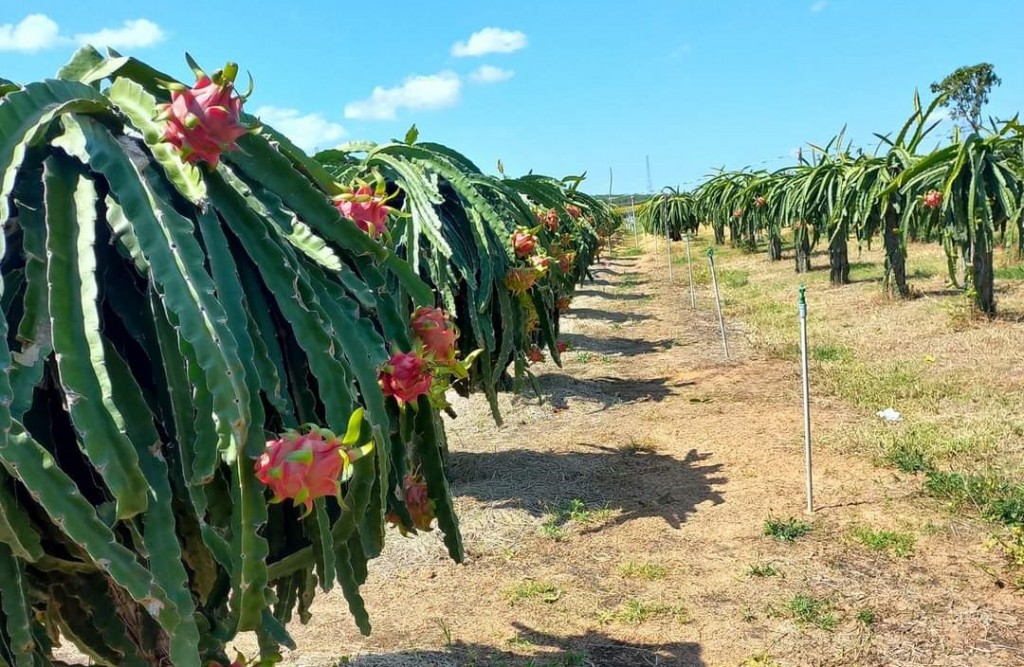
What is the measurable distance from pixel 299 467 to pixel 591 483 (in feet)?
14.1

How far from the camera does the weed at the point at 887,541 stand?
4172 mm

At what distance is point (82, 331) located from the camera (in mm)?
1444

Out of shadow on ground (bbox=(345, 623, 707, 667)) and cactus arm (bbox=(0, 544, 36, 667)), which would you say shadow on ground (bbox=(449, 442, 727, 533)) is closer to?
shadow on ground (bbox=(345, 623, 707, 667))

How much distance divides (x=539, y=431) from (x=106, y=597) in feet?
17.5

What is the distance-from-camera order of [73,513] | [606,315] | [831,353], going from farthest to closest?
[606,315], [831,353], [73,513]

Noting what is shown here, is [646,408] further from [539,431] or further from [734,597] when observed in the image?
[734,597]

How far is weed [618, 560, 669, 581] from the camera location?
421cm

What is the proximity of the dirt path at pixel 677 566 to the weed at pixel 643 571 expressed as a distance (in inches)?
0.5

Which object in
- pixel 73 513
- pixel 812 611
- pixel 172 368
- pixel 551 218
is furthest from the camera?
pixel 551 218

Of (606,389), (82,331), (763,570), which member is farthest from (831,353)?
(82,331)

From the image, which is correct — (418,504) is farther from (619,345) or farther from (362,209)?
(619,345)

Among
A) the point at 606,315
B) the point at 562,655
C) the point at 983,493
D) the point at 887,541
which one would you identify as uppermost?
the point at 606,315

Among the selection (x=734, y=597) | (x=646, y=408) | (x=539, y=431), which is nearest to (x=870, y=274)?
(x=646, y=408)

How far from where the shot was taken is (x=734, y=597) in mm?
3910
